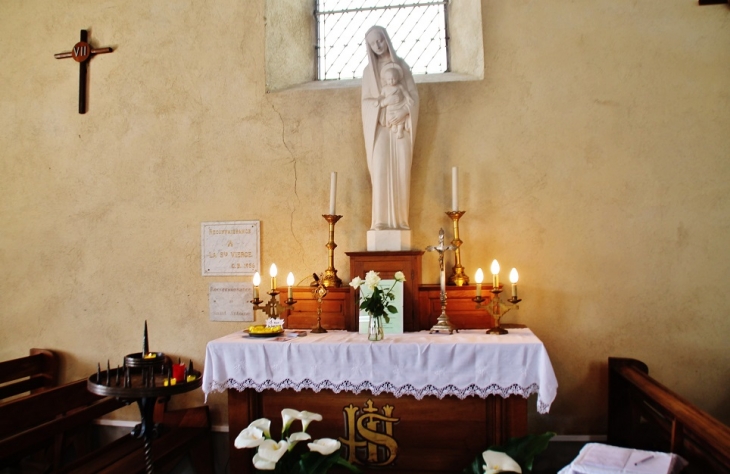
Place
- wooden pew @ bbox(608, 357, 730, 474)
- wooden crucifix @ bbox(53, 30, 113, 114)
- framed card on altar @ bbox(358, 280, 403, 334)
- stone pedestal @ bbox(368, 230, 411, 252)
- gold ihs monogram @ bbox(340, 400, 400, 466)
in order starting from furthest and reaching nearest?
wooden crucifix @ bbox(53, 30, 113, 114) → stone pedestal @ bbox(368, 230, 411, 252) → framed card on altar @ bbox(358, 280, 403, 334) → gold ihs monogram @ bbox(340, 400, 400, 466) → wooden pew @ bbox(608, 357, 730, 474)

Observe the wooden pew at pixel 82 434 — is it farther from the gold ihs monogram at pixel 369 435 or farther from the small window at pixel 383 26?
the small window at pixel 383 26

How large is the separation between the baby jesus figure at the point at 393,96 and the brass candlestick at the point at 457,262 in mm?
667

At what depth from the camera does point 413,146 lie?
11.6 ft

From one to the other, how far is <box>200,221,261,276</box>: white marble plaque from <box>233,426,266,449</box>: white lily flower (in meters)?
2.05

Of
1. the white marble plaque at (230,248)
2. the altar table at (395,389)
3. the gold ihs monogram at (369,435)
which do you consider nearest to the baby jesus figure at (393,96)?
the white marble plaque at (230,248)

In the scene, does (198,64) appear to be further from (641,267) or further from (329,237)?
(641,267)

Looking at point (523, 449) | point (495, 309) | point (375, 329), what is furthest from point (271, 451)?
point (495, 309)

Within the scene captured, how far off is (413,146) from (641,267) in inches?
70.0

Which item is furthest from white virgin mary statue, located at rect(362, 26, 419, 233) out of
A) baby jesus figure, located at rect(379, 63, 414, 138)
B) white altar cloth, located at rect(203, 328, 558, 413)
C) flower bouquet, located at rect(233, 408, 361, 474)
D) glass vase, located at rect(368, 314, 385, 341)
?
flower bouquet, located at rect(233, 408, 361, 474)

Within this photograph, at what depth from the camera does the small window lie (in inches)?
159

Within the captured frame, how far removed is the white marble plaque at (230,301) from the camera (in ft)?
12.2

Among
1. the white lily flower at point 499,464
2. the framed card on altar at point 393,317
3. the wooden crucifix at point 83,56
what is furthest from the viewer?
the wooden crucifix at point 83,56

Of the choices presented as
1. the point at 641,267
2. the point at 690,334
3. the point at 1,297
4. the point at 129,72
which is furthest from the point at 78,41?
the point at 690,334

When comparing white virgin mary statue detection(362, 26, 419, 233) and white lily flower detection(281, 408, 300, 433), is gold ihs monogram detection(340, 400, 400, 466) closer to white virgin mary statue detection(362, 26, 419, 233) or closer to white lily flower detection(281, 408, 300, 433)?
white lily flower detection(281, 408, 300, 433)
